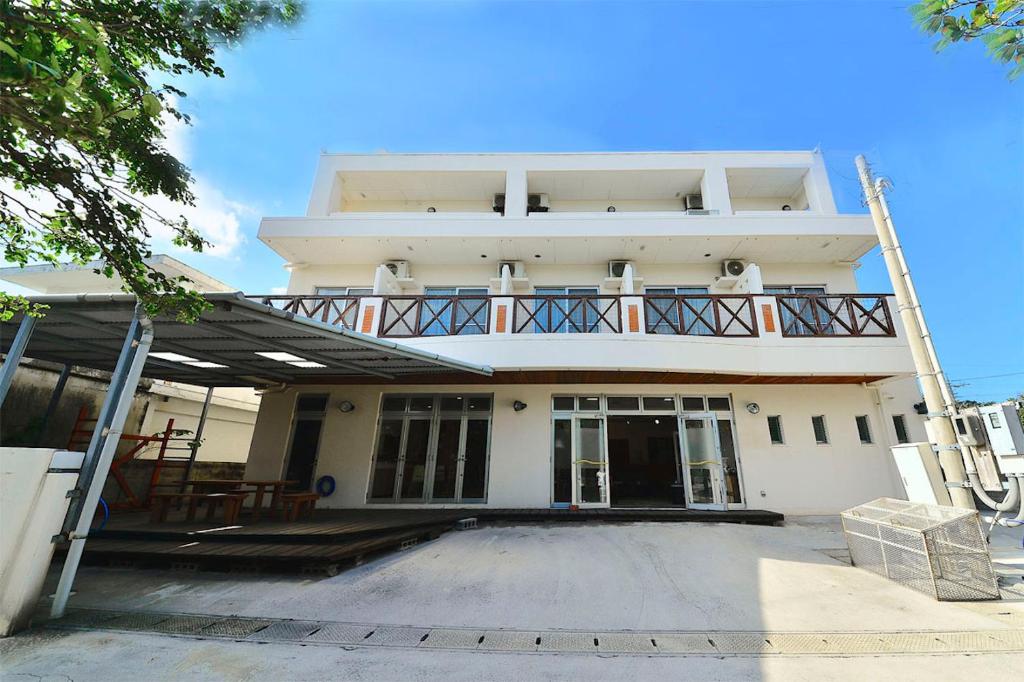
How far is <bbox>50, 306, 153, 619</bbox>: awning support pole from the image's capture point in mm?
3391

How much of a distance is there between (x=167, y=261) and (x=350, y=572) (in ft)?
39.0

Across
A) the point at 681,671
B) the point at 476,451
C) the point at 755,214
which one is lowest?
the point at 681,671

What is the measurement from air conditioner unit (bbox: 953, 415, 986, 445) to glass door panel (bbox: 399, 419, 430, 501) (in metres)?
8.21

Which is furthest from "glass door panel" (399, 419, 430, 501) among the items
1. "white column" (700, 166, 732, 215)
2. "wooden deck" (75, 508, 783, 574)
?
"white column" (700, 166, 732, 215)

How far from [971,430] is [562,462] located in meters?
5.85

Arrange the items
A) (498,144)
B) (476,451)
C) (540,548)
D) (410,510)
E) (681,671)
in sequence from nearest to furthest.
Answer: (681,671), (540,548), (410,510), (476,451), (498,144)

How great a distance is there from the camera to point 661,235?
9.02 metres

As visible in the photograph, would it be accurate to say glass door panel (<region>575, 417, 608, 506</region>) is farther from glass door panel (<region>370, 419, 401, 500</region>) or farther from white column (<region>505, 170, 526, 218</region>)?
white column (<region>505, 170, 526, 218</region>)

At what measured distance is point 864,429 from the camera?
328 inches

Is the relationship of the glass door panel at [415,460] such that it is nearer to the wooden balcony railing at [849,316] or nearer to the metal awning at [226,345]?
the metal awning at [226,345]

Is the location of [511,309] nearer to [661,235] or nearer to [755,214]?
[661,235]

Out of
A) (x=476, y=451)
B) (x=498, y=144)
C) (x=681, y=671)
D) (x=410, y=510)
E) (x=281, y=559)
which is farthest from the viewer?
(x=498, y=144)

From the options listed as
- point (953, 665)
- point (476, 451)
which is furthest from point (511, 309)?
point (953, 665)

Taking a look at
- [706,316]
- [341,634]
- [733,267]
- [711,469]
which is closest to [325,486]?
[341,634]
